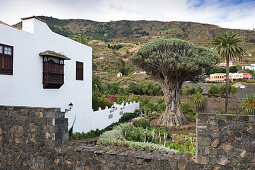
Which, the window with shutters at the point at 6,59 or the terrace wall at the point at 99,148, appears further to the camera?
the window with shutters at the point at 6,59

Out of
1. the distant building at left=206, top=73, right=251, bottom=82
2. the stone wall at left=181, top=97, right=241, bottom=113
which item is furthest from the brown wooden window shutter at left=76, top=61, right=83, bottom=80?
the distant building at left=206, top=73, right=251, bottom=82

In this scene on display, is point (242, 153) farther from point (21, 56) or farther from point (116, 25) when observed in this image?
point (116, 25)

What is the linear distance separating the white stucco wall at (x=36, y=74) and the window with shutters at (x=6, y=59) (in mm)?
150

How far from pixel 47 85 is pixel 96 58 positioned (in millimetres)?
53739

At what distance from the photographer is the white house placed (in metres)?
8.27

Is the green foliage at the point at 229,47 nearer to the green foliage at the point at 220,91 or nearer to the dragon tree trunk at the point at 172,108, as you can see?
the green foliage at the point at 220,91

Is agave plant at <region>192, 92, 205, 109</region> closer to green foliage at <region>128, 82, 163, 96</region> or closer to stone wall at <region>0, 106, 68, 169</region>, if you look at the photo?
green foliage at <region>128, 82, 163, 96</region>

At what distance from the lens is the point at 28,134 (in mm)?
5215

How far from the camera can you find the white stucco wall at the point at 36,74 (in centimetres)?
831

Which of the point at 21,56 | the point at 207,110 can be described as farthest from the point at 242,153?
the point at 207,110

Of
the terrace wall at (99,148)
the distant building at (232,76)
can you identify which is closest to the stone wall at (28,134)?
the terrace wall at (99,148)

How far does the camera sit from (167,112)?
18.3m

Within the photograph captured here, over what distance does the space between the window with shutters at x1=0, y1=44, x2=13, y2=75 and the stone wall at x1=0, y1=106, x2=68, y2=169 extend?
10.3 ft

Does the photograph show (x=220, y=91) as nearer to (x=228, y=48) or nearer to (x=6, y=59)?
(x=228, y=48)
